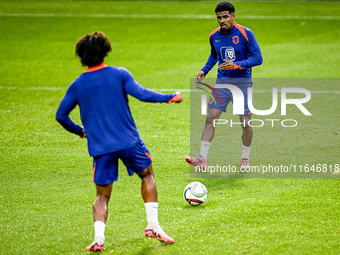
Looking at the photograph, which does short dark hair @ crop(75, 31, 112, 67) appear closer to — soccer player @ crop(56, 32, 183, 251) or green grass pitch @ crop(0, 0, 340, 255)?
soccer player @ crop(56, 32, 183, 251)

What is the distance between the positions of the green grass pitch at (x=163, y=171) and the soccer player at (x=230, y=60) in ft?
2.20

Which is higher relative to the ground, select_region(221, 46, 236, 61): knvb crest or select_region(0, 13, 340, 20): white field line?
select_region(221, 46, 236, 61): knvb crest

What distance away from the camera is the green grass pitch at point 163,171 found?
529 cm

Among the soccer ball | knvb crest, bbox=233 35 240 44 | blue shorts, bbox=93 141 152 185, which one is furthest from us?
knvb crest, bbox=233 35 240 44

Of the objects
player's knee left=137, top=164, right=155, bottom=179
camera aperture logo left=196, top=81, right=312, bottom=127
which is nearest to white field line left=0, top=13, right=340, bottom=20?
camera aperture logo left=196, top=81, right=312, bottom=127

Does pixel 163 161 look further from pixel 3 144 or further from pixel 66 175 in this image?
pixel 3 144

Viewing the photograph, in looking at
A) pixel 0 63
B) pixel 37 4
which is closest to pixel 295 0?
pixel 37 4

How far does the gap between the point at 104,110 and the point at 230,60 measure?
3157mm

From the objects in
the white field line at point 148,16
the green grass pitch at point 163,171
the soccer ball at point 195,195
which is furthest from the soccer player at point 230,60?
the white field line at point 148,16

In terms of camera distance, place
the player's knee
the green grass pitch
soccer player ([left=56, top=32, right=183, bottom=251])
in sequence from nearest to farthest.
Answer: soccer player ([left=56, top=32, right=183, bottom=251])
the player's knee
the green grass pitch

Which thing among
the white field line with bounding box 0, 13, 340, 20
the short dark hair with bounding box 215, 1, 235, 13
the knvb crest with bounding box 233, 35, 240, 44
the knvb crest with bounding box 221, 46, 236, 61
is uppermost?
the short dark hair with bounding box 215, 1, 235, 13

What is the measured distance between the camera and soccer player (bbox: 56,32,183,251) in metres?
4.77

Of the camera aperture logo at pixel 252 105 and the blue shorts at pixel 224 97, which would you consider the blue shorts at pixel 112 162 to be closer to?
the camera aperture logo at pixel 252 105

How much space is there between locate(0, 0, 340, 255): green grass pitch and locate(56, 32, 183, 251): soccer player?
2.33 feet
